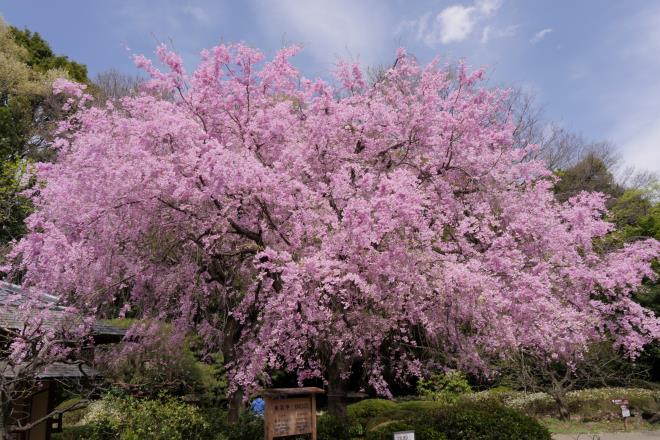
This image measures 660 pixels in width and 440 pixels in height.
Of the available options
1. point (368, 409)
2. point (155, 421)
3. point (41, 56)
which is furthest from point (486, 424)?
point (41, 56)

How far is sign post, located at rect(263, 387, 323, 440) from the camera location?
325 inches

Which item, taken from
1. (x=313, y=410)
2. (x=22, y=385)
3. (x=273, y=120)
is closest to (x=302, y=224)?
(x=273, y=120)

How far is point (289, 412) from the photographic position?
28.0 ft

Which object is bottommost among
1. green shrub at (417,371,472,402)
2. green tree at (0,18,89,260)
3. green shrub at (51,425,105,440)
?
green shrub at (51,425,105,440)

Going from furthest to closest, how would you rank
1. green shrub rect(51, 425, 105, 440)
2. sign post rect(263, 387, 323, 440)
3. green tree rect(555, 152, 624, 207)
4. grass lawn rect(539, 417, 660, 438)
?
green tree rect(555, 152, 624, 207) → grass lawn rect(539, 417, 660, 438) → green shrub rect(51, 425, 105, 440) → sign post rect(263, 387, 323, 440)

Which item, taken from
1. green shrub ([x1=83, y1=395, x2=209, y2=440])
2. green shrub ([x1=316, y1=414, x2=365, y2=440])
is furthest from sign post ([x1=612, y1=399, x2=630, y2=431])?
green shrub ([x1=83, y1=395, x2=209, y2=440])

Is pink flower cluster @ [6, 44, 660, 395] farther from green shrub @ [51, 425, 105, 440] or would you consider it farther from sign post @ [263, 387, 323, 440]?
green shrub @ [51, 425, 105, 440]

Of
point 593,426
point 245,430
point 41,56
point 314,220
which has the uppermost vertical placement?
point 41,56

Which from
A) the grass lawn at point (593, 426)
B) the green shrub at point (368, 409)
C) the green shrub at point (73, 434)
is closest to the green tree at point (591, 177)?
the grass lawn at point (593, 426)

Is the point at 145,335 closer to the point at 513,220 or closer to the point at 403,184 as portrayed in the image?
the point at 403,184

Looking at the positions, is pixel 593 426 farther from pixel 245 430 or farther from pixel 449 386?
pixel 245 430

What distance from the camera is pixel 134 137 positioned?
884 centimetres

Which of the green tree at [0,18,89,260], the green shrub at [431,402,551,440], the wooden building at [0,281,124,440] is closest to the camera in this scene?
the green shrub at [431,402,551,440]

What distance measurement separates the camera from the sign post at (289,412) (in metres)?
8.27
